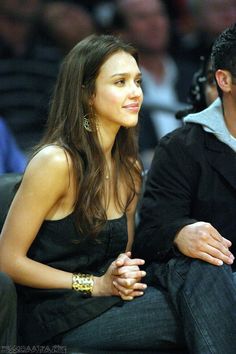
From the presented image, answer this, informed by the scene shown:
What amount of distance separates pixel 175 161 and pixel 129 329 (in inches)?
22.2

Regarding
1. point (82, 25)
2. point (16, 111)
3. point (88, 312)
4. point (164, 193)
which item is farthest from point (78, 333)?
point (82, 25)

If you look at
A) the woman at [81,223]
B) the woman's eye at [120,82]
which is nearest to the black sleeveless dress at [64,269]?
the woman at [81,223]

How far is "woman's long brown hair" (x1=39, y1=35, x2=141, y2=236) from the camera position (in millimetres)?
2457

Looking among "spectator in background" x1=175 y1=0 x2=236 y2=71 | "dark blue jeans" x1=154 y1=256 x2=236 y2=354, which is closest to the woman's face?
"dark blue jeans" x1=154 y1=256 x2=236 y2=354

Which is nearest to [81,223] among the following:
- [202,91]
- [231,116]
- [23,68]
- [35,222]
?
[35,222]

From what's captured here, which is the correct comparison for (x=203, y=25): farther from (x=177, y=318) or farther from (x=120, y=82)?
(x=177, y=318)

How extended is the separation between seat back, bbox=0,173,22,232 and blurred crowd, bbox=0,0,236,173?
1.19 meters

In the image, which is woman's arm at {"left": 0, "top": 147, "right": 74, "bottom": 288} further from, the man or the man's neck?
the man's neck

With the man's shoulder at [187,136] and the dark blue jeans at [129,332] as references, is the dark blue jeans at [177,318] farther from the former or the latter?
the man's shoulder at [187,136]

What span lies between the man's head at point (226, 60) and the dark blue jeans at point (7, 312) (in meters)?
0.96

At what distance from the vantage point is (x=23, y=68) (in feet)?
13.6

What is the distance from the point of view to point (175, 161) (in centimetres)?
262

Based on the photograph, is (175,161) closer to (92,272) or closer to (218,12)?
(92,272)

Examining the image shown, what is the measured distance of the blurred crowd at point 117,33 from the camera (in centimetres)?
405
